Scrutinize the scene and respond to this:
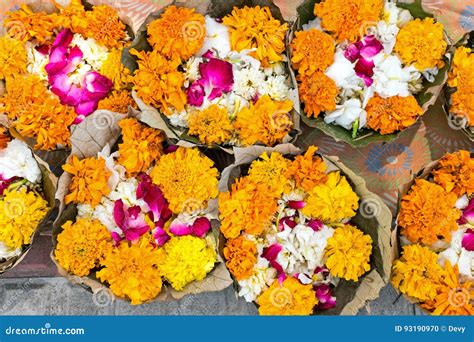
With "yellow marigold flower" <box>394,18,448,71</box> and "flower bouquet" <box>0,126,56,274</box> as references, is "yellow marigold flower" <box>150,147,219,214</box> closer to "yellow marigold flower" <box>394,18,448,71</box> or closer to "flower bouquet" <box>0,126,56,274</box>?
"flower bouquet" <box>0,126,56,274</box>

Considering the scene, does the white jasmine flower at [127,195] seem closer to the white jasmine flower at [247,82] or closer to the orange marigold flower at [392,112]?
the white jasmine flower at [247,82]

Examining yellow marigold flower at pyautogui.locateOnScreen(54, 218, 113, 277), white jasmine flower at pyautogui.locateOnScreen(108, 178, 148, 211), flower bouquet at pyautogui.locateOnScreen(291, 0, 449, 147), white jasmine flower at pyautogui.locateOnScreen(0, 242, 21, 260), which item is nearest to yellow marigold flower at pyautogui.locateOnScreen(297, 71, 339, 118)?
flower bouquet at pyautogui.locateOnScreen(291, 0, 449, 147)

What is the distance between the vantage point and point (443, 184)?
121 cm

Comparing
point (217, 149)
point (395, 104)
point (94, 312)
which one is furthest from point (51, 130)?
point (395, 104)

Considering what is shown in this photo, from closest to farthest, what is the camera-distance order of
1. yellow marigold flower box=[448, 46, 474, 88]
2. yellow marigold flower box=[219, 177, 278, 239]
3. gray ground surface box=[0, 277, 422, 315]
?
yellow marigold flower box=[219, 177, 278, 239], yellow marigold flower box=[448, 46, 474, 88], gray ground surface box=[0, 277, 422, 315]

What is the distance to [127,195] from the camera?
4.00ft

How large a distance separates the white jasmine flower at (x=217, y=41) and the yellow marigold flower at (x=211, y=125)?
139 mm

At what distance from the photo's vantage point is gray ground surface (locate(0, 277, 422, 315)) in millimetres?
1409

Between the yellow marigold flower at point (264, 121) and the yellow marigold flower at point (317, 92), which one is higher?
the yellow marigold flower at point (317, 92)

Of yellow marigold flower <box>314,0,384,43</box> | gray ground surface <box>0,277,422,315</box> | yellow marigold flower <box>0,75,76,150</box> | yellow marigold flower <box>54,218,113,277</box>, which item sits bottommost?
gray ground surface <box>0,277,422,315</box>

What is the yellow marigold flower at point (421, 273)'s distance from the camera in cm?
115

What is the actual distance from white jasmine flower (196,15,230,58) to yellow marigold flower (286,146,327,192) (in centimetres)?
30

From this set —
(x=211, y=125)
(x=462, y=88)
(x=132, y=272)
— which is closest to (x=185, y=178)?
(x=211, y=125)

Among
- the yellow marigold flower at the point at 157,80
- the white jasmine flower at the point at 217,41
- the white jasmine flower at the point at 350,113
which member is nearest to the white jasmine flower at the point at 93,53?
the yellow marigold flower at the point at 157,80
